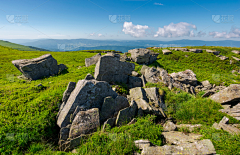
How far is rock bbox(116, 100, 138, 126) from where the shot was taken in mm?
9054

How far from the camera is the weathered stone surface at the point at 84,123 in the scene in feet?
26.2

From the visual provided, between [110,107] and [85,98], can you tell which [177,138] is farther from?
[85,98]

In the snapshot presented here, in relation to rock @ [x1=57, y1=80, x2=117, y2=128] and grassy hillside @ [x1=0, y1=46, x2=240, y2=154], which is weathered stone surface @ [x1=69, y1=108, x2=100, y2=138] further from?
rock @ [x1=57, y1=80, x2=117, y2=128]

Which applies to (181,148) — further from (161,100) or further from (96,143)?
(161,100)

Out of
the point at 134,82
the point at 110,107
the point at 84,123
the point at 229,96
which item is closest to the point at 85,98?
the point at 84,123

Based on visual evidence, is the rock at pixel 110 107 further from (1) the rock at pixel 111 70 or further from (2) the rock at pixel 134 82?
(2) the rock at pixel 134 82

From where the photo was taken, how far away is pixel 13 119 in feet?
27.4

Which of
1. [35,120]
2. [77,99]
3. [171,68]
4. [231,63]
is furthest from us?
[231,63]

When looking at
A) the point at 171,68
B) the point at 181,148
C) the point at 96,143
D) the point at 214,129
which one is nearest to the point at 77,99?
the point at 96,143

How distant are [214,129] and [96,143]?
29.4ft

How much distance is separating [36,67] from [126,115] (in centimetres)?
1823

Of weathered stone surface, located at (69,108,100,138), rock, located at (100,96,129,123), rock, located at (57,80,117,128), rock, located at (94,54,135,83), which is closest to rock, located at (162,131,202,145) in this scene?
rock, located at (100,96,129,123)

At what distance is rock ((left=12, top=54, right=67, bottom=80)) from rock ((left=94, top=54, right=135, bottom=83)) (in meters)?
10.1

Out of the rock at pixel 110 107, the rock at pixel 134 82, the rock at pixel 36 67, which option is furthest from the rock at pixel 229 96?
the rock at pixel 36 67
